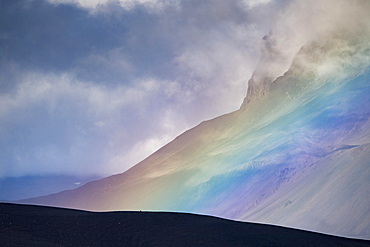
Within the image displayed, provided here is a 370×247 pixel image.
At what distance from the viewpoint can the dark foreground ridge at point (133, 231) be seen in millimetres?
28812

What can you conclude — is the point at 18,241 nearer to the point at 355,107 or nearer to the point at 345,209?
the point at 345,209

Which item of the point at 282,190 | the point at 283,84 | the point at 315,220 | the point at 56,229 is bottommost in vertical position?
the point at 315,220

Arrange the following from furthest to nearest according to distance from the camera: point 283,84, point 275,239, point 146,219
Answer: point 283,84 < point 146,219 < point 275,239

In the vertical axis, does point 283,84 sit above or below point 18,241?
above

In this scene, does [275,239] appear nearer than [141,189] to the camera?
Yes

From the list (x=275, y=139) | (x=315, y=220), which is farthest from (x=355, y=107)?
(x=315, y=220)

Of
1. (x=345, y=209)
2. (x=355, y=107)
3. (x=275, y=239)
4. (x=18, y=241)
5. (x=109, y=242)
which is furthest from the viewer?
(x=355, y=107)

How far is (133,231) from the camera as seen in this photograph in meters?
31.5

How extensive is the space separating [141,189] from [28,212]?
49.9 meters

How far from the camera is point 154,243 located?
29578mm

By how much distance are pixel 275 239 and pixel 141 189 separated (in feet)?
174

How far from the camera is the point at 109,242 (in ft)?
95.9

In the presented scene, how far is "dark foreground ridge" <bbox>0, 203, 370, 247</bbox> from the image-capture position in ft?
94.5

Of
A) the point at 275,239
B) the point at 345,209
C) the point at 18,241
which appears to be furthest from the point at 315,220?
the point at 18,241
